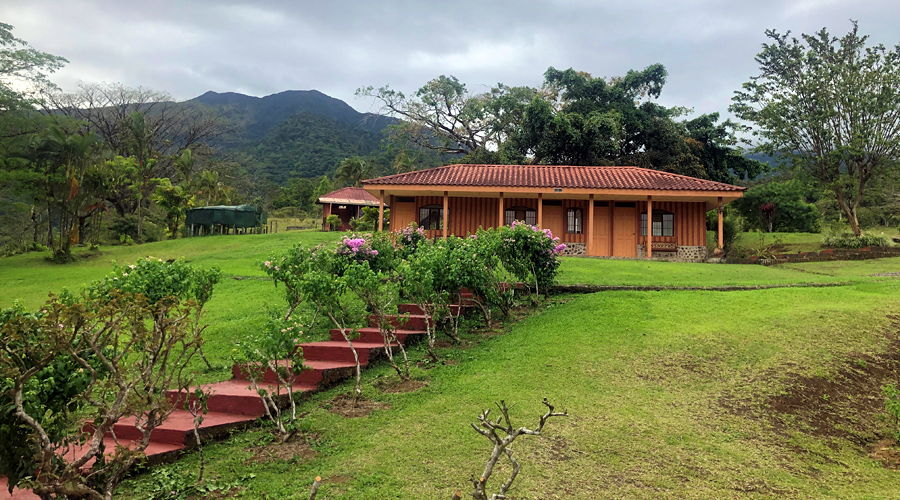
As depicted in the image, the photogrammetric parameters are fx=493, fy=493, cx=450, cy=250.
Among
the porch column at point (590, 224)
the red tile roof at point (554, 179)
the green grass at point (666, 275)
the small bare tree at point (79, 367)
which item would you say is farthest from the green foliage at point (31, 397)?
the porch column at point (590, 224)

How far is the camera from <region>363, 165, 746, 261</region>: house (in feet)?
56.8

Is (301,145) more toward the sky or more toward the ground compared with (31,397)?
more toward the sky

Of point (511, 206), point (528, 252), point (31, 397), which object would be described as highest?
point (511, 206)

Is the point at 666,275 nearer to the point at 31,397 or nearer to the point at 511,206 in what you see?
the point at 511,206

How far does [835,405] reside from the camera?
16.5 ft

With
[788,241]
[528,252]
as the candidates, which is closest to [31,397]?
[528,252]

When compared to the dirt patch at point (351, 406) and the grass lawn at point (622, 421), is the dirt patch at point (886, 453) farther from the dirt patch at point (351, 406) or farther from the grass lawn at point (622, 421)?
the dirt patch at point (351, 406)

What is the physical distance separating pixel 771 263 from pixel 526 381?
1400 centimetres

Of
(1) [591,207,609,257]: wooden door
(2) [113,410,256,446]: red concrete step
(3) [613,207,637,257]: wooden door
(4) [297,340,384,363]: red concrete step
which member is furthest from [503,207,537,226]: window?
(2) [113,410,256,446]: red concrete step

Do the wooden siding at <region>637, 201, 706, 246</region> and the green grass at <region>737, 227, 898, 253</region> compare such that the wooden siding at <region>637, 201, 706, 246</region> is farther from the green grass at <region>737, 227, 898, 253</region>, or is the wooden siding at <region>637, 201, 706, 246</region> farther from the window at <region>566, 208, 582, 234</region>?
the green grass at <region>737, 227, 898, 253</region>

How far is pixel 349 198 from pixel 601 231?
55.9 ft

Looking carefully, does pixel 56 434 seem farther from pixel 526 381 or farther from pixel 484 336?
pixel 484 336

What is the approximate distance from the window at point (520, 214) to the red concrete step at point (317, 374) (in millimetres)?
13875

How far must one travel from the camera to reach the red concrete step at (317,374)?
5355 millimetres
